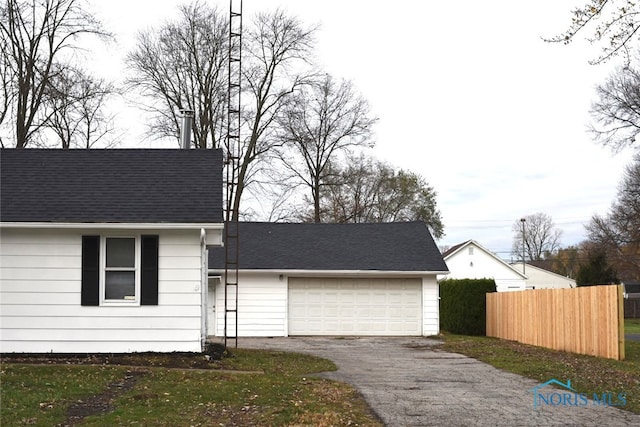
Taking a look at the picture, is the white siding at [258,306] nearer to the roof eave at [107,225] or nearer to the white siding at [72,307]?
the white siding at [72,307]

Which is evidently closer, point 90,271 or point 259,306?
point 90,271

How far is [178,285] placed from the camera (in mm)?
15547

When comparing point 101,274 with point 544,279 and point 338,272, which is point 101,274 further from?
point 544,279

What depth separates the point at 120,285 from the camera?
51.0 ft

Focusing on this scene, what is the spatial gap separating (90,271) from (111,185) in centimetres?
216

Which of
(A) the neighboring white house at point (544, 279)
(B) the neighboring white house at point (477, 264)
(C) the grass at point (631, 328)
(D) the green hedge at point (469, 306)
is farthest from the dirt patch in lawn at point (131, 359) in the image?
(A) the neighboring white house at point (544, 279)

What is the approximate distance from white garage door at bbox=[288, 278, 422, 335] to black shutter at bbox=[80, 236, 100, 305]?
39.9 ft

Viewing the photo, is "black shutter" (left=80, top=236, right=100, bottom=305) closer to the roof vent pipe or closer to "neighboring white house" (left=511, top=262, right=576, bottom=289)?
the roof vent pipe

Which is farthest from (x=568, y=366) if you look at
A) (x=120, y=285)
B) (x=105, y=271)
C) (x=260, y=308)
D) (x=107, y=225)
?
(x=260, y=308)

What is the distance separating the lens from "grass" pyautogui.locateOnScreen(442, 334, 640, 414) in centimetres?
1200

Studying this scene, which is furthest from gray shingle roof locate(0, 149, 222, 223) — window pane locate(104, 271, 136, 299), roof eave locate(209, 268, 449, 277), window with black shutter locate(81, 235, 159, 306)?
roof eave locate(209, 268, 449, 277)

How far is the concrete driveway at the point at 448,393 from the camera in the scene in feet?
30.4

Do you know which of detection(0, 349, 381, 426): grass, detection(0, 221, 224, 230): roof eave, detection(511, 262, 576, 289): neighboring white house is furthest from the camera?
detection(511, 262, 576, 289): neighboring white house

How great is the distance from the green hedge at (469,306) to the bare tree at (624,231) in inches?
674
